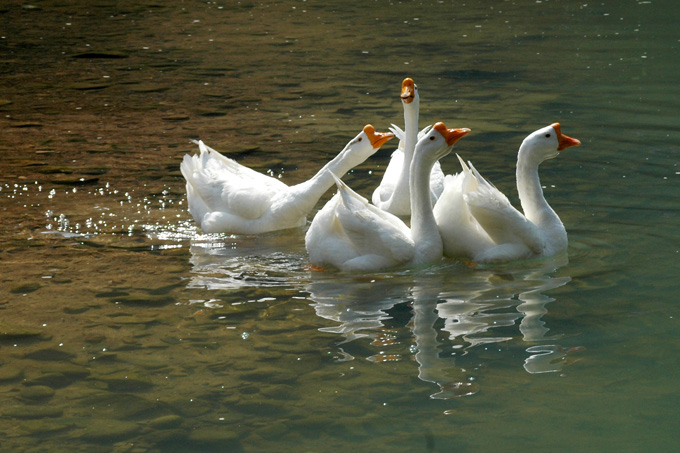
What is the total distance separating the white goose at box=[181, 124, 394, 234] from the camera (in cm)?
812

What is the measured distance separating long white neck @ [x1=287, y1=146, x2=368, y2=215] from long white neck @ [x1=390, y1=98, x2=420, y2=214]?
1.36 ft

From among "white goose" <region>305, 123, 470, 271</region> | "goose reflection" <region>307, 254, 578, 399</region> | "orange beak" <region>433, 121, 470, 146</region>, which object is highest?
"orange beak" <region>433, 121, 470, 146</region>

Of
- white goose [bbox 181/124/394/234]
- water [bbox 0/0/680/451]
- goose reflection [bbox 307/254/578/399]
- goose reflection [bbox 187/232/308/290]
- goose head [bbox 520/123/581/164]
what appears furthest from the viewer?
white goose [bbox 181/124/394/234]

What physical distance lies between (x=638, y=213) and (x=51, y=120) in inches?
329

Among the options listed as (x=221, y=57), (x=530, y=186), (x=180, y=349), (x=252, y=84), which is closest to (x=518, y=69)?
(x=252, y=84)

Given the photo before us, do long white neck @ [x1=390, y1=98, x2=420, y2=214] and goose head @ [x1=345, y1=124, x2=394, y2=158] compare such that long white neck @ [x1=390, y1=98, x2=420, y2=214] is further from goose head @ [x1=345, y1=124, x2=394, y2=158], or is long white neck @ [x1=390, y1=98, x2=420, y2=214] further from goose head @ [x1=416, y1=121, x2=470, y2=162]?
goose head @ [x1=416, y1=121, x2=470, y2=162]

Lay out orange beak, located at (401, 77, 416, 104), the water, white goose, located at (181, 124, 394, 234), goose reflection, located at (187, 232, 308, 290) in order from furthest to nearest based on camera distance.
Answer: orange beak, located at (401, 77, 416, 104), white goose, located at (181, 124, 394, 234), goose reflection, located at (187, 232, 308, 290), the water

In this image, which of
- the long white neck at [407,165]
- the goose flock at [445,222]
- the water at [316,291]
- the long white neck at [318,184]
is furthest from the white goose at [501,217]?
the long white neck at [318,184]

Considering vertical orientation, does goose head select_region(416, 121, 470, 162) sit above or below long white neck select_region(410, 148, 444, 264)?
above

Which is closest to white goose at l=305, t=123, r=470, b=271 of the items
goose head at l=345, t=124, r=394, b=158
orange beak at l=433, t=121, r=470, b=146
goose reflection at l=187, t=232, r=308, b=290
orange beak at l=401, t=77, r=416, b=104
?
orange beak at l=433, t=121, r=470, b=146

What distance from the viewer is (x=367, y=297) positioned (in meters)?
6.43

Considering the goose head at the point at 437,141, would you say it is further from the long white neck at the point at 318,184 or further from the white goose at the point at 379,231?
the long white neck at the point at 318,184

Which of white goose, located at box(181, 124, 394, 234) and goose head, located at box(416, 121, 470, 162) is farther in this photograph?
white goose, located at box(181, 124, 394, 234)

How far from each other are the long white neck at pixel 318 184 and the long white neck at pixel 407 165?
42 cm
